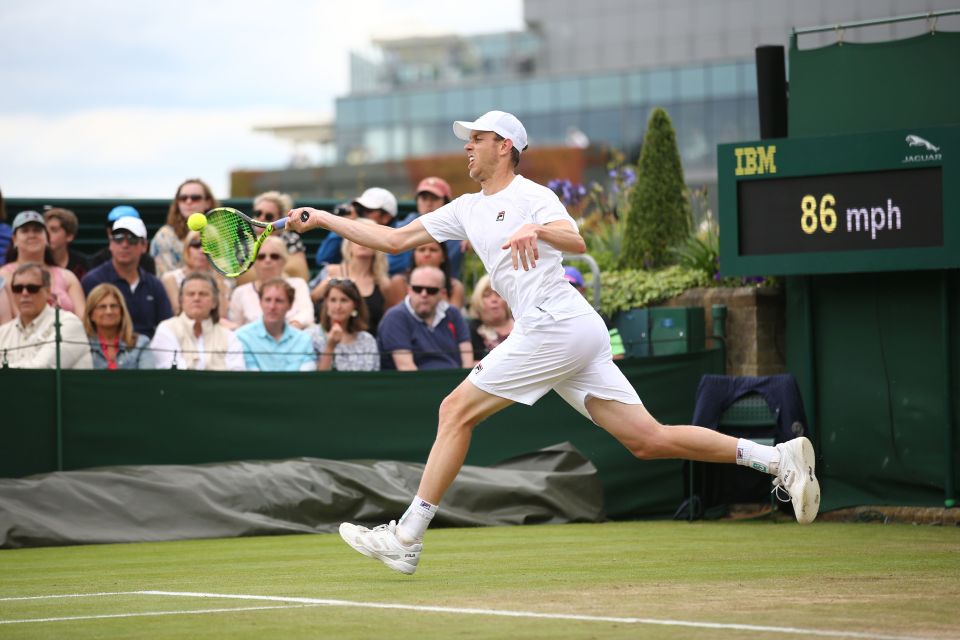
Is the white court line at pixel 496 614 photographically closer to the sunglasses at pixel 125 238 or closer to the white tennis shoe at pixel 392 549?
the white tennis shoe at pixel 392 549

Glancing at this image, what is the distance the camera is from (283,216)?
13.8m

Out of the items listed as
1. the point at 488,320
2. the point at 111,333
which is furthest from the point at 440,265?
the point at 111,333

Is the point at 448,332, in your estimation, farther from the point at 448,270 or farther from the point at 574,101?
the point at 574,101

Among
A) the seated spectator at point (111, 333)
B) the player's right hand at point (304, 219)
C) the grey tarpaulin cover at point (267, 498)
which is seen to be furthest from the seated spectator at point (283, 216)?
the player's right hand at point (304, 219)

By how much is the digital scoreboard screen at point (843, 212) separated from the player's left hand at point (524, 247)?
5574 mm

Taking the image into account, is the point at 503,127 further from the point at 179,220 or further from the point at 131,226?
the point at 179,220

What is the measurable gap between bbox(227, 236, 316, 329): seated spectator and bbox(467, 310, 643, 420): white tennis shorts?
572cm

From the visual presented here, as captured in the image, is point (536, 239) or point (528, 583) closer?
point (536, 239)

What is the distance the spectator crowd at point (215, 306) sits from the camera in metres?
12.0

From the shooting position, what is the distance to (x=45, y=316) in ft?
39.5

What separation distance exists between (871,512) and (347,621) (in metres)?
7.63

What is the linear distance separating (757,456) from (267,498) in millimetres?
4838

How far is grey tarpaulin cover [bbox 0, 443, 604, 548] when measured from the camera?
11.0 m

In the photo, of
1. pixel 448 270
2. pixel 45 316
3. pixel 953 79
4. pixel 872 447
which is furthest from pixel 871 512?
pixel 45 316
